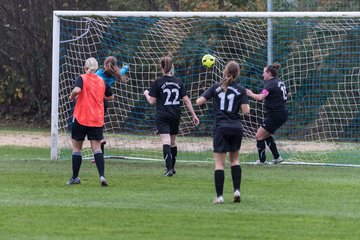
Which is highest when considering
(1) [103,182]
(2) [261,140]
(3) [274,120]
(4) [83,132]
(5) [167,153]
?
(4) [83,132]

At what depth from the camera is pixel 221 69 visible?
19797 mm

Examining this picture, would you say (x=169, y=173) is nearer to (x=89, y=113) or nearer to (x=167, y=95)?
(x=167, y=95)

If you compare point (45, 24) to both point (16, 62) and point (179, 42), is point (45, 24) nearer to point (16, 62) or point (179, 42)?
point (16, 62)

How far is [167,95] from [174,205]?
388 centimetres

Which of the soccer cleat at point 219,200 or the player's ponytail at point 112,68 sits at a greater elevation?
the player's ponytail at point 112,68

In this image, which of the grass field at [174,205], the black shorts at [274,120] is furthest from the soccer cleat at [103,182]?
the black shorts at [274,120]

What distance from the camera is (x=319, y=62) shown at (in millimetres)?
19438

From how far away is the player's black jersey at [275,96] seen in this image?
1691 cm

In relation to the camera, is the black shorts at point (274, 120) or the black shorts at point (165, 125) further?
the black shorts at point (274, 120)

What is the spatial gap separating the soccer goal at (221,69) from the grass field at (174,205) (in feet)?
10.7

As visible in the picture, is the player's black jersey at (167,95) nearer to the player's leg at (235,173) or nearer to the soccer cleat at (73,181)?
the soccer cleat at (73,181)

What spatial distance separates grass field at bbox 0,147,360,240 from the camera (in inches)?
369

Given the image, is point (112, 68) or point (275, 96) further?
point (275, 96)

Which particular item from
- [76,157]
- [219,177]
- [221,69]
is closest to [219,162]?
[219,177]
